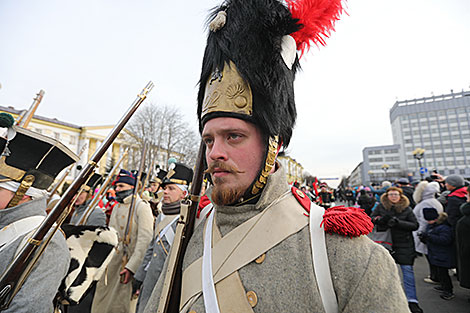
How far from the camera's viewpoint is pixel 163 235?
3229 mm

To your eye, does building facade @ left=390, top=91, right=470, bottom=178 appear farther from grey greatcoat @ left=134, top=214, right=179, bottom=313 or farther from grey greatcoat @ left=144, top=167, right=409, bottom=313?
grey greatcoat @ left=144, top=167, right=409, bottom=313

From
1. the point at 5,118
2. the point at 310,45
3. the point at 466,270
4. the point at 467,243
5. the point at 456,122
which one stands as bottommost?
the point at 466,270

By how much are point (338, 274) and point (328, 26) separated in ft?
4.85

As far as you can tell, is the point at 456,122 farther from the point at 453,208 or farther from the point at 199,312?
the point at 199,312

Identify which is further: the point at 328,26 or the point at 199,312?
the point at 328,26

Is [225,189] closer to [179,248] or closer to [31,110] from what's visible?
[179,248]

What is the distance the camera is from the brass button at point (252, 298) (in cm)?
113

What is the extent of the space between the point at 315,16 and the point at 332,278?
151cm

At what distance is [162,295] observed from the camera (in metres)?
1.40

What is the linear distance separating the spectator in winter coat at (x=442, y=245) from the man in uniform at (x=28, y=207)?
6546 millimetres

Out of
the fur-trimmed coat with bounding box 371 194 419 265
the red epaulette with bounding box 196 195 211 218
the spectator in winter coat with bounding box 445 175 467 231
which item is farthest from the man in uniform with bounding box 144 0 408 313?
the spectator in winter coat with bounding box 445 175 467 231

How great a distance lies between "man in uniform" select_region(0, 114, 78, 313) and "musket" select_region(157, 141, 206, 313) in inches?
44.4

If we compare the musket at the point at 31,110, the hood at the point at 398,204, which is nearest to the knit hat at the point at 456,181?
the hood at the point at 398,204

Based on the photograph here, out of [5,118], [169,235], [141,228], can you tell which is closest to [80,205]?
[141,228]
